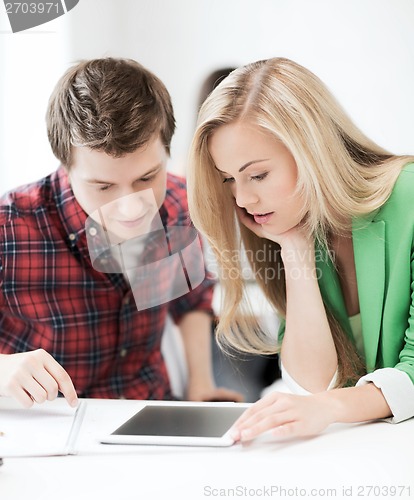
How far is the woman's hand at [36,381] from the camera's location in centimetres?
95

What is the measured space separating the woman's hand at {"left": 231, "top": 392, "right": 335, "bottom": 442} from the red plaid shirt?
438 mm

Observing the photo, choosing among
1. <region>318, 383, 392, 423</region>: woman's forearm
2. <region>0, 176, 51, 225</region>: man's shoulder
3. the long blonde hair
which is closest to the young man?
<region>0, 176, 51, 225</region>: man's shoulder

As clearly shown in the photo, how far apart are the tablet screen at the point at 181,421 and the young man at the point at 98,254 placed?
0.36ft

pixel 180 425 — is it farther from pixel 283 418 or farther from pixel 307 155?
pixel 307 155

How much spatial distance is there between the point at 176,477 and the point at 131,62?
0.67 metres

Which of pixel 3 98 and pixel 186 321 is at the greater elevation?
pixel 3 98

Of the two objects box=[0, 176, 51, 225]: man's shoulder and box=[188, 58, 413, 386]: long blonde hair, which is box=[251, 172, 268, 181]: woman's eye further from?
box=[0, 176, 51, 225]: man's shoulder

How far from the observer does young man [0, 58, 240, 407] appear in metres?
1.04

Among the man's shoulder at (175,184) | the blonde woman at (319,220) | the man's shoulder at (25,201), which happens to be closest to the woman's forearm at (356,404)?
the blonde woman at (319,220)

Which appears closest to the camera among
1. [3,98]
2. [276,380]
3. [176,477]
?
[176,477]

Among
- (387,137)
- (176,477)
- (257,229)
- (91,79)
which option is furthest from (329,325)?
(91,79)

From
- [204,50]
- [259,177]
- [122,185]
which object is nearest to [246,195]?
[259,177]

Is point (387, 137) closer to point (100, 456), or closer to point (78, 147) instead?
point (78, 147)

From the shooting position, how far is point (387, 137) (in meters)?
1.10
